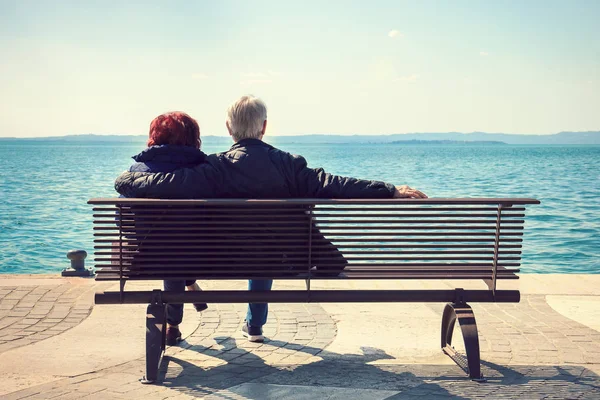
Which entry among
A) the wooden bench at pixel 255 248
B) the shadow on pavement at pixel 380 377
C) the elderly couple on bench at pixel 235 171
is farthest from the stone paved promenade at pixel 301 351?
the elderly couple on bench at pixel 235 171

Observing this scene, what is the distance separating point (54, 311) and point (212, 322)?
137 centimetres

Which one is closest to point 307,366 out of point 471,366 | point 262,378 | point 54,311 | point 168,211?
point 262,378

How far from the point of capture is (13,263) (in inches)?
797

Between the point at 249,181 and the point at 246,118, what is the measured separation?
1.37ft

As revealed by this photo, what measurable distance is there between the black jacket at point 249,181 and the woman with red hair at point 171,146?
0.39 ft

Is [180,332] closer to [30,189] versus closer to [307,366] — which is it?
[307,366]

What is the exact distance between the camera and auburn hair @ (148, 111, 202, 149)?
4.94m

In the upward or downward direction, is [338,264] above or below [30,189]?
above

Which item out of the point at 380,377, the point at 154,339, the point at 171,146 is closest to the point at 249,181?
the point at 171,146

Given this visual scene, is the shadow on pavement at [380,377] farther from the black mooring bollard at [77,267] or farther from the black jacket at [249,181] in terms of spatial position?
the black mooring bollard at [77,267]

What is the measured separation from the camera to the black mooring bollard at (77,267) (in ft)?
26.7

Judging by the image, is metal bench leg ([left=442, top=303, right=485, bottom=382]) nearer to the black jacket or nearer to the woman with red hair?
the black jacket

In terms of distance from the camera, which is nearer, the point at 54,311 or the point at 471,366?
the point at 471,366

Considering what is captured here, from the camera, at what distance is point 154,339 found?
15.3 feet
